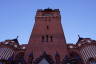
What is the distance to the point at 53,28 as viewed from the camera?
41.3 metres

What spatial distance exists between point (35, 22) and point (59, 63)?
46.8ft

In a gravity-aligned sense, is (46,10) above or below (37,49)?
above

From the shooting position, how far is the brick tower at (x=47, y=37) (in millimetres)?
36250

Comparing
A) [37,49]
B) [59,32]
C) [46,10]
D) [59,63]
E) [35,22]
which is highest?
[46,10]

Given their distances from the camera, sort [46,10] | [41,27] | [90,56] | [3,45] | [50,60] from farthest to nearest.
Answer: [46,10], [41,27], [3,45], [90,56], [50,60]

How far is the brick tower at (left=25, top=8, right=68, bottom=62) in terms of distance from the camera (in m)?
36.2

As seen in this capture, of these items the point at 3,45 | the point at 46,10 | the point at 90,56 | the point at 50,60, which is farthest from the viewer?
the point at 46,10

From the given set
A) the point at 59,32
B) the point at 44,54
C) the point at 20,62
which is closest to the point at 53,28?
the point at 59,32

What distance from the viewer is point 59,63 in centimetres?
3372

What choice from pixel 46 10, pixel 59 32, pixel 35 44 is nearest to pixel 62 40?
pixel 59 32

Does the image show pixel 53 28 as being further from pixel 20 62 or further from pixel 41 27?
pixel 20 62

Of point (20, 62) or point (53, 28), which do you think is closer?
point (20, 62)

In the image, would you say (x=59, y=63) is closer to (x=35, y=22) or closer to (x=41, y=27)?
(x=41, y=27)

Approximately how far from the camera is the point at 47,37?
39312 mm
